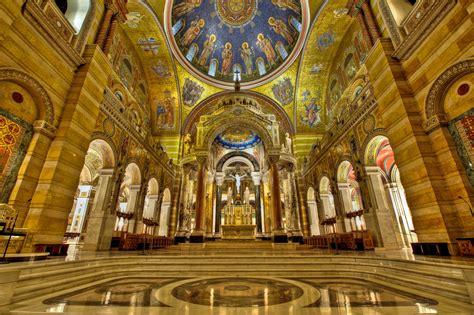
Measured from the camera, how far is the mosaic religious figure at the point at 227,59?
21172mm

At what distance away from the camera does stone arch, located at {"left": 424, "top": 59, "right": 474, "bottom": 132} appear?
6.07m

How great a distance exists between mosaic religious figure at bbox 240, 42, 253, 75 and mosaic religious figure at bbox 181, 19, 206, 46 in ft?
15.1

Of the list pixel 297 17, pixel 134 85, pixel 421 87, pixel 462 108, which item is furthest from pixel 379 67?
pixel 134 85

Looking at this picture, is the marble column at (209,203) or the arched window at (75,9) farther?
the marble column at (209,203)

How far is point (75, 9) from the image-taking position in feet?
29.8

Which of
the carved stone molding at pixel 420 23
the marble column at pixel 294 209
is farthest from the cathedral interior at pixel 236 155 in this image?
the marble column at pixel 294 209

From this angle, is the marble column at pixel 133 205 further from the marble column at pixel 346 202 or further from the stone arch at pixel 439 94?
the stone arch at pixel 439 94

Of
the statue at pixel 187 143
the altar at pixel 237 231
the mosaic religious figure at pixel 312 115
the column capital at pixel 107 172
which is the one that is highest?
the mosaic religious figure at pixel 312 115

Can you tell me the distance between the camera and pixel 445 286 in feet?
11.5

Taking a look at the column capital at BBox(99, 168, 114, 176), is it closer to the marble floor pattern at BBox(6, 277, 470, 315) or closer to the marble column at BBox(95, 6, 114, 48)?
the marble column at BBox(95, 6, 114, 48)

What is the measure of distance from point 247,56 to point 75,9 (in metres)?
15.6

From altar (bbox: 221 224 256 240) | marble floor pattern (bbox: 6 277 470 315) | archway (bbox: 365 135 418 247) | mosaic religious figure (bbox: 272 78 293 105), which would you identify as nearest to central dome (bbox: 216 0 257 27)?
mosaic religious figure (bbox: 272 78 293 105)

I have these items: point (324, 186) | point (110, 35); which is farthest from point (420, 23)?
point (110, 35)

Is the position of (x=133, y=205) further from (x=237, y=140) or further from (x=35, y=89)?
(x=237, y=140)
